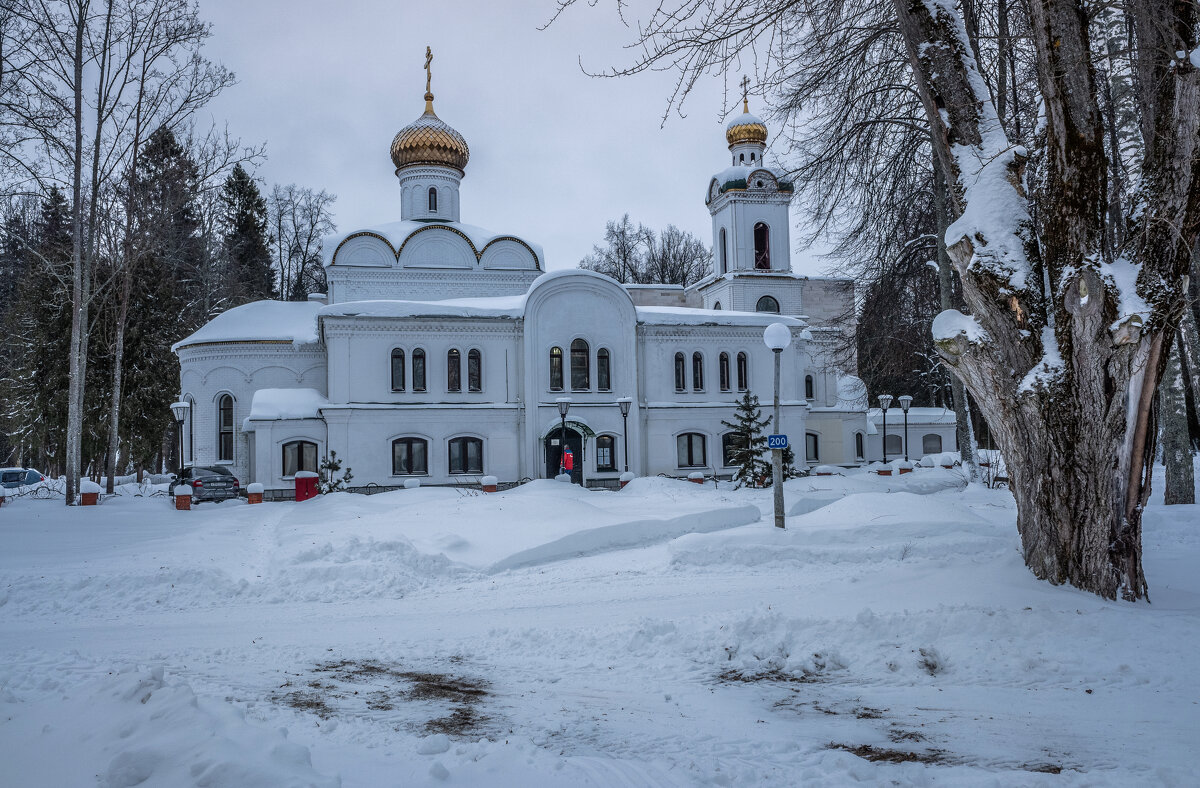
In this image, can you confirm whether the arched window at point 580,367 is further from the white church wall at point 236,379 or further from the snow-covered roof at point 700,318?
the white church wall at point 236,379

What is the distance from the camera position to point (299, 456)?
26.9 meters

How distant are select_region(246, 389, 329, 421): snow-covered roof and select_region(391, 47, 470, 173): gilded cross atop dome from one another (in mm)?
12962

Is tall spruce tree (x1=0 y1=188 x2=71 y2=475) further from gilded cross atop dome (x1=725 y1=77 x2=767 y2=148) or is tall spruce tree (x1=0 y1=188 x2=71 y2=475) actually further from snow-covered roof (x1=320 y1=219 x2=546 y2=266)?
gilded cross atop dome (x1=725 y1=77 x2=767 y2=148)

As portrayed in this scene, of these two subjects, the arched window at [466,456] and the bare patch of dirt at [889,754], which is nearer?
the bare patch of dirt at [889,754]

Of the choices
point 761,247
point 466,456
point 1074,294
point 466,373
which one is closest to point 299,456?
point 466,456

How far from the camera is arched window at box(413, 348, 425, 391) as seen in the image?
28.2 m

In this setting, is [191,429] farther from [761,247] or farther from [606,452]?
[761,247]

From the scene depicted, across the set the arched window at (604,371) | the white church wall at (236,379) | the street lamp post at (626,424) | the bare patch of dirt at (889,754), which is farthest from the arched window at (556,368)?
the bare patch of dirt at (889,754)

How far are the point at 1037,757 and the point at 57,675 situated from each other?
6.51 m

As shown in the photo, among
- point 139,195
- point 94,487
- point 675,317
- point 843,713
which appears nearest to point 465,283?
point 675,317

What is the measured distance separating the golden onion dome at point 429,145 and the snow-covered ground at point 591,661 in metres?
25.8

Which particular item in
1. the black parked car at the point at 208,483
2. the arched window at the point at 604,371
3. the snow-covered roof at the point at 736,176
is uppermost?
the snow-covered roof at the point at 736,176

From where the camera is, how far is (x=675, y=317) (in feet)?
101

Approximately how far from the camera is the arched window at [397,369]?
28.0 meters
